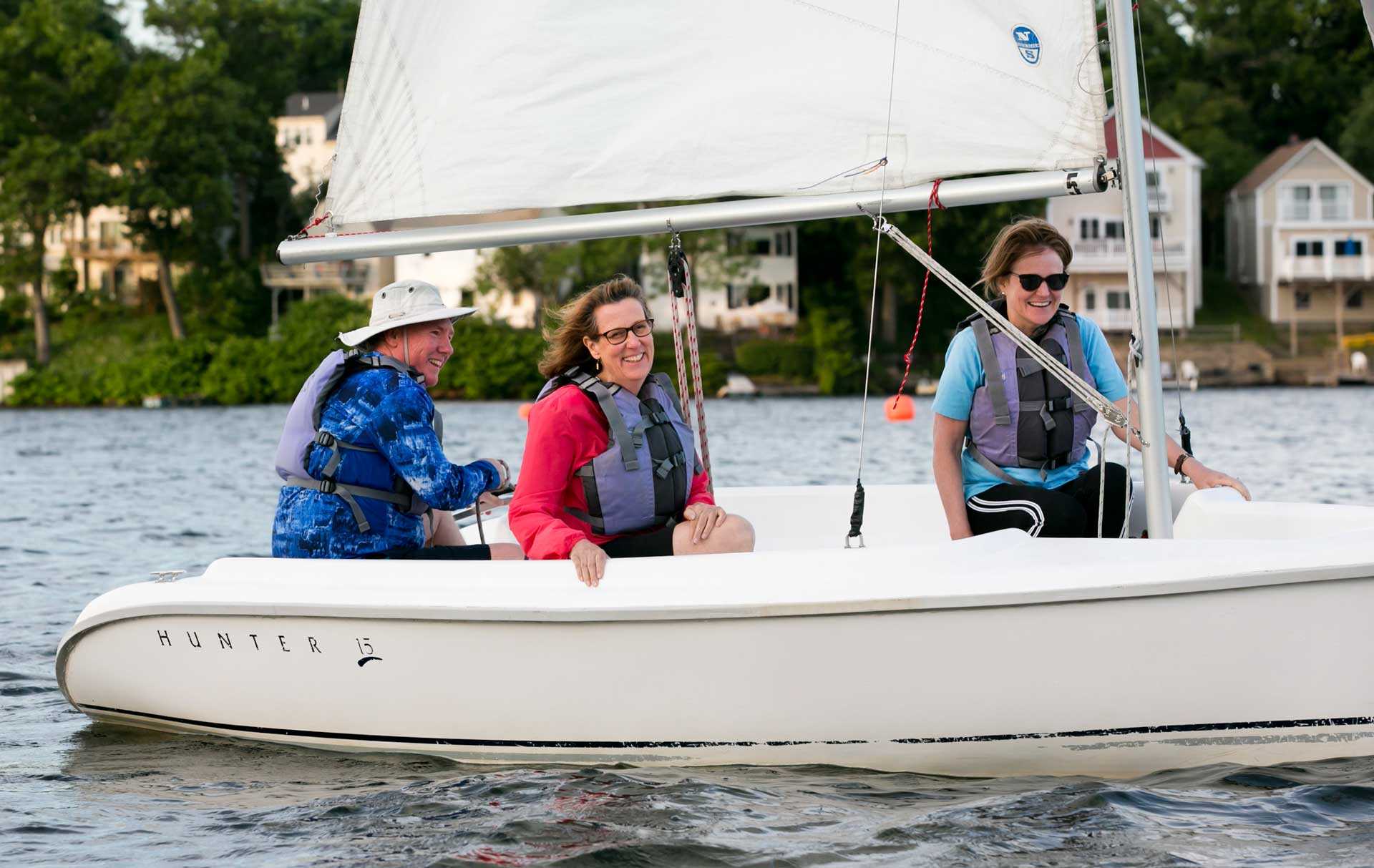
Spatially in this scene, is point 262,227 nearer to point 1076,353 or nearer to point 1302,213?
point 1302,213

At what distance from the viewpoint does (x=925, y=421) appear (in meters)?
34.0

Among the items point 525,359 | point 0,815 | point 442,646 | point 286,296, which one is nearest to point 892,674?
point 442,646

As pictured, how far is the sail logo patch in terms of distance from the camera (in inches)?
192

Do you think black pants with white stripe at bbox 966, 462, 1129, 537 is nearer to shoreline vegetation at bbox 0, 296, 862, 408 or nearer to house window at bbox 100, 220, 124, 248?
shoreline vegetation at bbox 0, 296, 862, 408

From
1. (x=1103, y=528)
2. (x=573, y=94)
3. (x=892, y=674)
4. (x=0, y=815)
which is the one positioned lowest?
(x=0, y=815)

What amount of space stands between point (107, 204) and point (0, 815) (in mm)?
51794

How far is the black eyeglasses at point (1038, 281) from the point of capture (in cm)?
511

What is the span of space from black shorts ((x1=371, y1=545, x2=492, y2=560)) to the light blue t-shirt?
5.18 ft

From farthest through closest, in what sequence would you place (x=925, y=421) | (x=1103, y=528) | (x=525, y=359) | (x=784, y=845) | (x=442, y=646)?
1. (x=525, y=359)
2. (x=925, y=421)
3. (x=1103, y=528)
4. (x=442, y=646)
5. (x=784, y=845)

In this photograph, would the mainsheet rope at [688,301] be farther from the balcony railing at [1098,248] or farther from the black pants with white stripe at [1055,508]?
the balcony railing at [1098,248]

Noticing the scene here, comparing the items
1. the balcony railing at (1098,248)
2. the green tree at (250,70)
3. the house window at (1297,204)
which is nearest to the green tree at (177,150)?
the green tree at (250,70)

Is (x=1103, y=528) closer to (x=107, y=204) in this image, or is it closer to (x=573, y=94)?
(x=573, y=94)

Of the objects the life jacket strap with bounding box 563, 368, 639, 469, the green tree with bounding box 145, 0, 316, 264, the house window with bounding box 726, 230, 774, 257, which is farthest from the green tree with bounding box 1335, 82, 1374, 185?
the life jacket strap with bounding box 563, 368, 639, 469

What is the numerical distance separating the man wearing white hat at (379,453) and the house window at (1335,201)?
5832 cm
